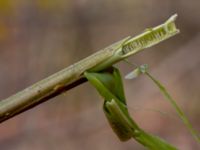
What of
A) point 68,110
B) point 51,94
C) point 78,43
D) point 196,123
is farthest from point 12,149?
point 51,94

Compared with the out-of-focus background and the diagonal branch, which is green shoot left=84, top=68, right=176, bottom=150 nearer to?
the diagonal branch

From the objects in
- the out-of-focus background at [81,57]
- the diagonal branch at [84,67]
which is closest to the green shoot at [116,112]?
the diagonal branch at [84,67]

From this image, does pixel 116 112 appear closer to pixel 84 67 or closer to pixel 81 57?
pixel 84 67

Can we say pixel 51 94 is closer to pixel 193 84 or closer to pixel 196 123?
pixel 196 123

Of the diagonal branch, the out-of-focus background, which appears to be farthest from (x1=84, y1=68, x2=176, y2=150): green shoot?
the out-of-focus background

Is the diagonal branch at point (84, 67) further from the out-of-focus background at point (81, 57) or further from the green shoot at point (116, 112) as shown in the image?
the out-of-focus background at point (81, 57)

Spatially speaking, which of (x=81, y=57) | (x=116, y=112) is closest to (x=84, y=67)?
(x=116, y=112)
